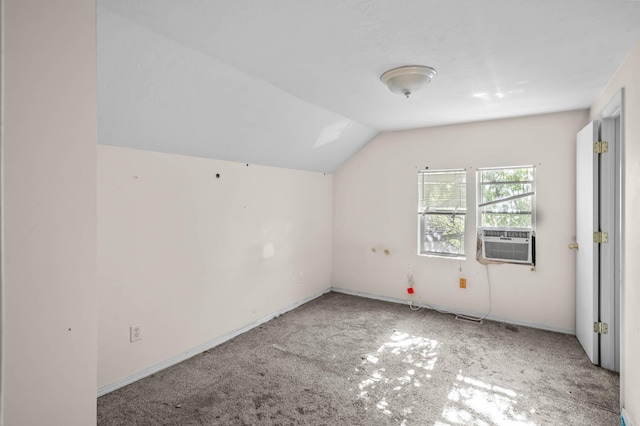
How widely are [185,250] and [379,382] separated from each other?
1892 millimetres

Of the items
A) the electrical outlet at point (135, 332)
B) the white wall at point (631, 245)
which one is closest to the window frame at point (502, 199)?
the white wall at point (631, 245)

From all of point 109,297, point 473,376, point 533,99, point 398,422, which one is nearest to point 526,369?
point 473,376

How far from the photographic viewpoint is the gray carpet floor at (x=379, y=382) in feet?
7.28

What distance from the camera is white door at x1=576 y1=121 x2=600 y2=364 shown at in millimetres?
2838

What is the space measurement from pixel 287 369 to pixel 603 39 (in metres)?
3.01

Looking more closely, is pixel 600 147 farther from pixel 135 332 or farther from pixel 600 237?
pixel 135 332

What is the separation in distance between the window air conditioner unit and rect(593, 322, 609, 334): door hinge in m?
0.97

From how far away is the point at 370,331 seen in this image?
364cm

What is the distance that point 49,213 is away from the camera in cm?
103

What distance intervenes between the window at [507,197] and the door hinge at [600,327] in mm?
1183

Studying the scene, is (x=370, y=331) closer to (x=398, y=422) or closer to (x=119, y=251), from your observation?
(x=398, y=422)

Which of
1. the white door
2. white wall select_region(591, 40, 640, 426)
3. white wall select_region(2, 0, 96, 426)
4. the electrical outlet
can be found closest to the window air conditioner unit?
the white door

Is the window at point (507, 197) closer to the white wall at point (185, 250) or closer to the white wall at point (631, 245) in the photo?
the white wall at point (631, 245)

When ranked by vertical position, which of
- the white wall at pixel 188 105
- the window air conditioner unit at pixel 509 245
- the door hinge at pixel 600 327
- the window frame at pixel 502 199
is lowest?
the door hinge at pixel 600 327
